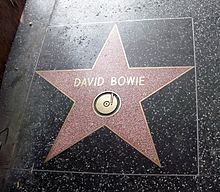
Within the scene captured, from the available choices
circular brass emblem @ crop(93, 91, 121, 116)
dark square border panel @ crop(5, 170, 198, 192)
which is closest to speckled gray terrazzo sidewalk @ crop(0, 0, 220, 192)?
dark square border panel @ crop(5, 170, 198, 192)

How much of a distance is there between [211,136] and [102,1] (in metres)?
1.15

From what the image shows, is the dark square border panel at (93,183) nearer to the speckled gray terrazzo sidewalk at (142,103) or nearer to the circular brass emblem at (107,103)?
the speckled gray terrazzo sidewalk at (142,103)

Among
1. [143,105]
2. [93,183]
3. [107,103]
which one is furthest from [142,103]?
[93,183]

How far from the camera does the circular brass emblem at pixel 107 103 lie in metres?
1.64

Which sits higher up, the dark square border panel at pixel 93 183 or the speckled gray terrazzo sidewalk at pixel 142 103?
the speckled gray terrazzo sidewalk at pixel 142 103

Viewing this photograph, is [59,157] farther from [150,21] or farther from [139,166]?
[150,21]

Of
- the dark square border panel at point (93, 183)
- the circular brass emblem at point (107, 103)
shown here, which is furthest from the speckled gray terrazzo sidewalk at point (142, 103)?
the circular brass emblem at point (107, 103)

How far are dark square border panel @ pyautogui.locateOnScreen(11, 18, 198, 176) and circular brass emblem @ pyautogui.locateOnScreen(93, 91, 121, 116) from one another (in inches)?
3.9

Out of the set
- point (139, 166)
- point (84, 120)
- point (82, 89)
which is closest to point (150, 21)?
point (82, 89)

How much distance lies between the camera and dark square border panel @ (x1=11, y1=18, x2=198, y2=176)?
1.48 metres

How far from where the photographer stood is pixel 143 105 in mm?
1624

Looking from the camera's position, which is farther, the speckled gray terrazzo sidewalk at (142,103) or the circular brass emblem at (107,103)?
the circular brass emblem at (107,103)

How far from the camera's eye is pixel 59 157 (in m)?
1.57

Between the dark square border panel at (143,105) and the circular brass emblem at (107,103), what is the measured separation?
0.10 metres
